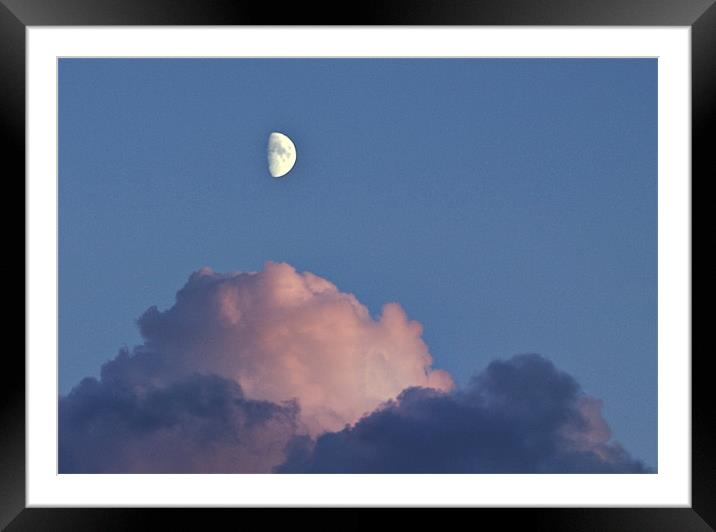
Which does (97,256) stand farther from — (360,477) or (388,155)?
(360,477)

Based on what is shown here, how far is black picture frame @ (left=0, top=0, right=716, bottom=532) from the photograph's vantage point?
4.26 feet

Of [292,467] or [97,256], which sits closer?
[97,256]

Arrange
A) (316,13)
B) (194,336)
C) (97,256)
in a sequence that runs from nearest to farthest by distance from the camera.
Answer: (316,13) → (97,256) → (194,336)

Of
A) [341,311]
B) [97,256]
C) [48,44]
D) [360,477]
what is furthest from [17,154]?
[341,311]

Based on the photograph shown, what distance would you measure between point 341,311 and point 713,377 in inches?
60.4

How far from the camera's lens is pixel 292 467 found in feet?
8.45

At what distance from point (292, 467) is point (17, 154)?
174cm

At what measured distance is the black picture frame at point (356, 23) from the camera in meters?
1.30

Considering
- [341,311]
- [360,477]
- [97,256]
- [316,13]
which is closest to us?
[316,13]

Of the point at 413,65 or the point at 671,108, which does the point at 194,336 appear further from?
the point at 671,108

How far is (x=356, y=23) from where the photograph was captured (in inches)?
52.4

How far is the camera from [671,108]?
1387 millimetres

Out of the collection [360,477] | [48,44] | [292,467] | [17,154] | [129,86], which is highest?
[129,86]

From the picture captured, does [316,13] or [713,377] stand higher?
[316,13]
